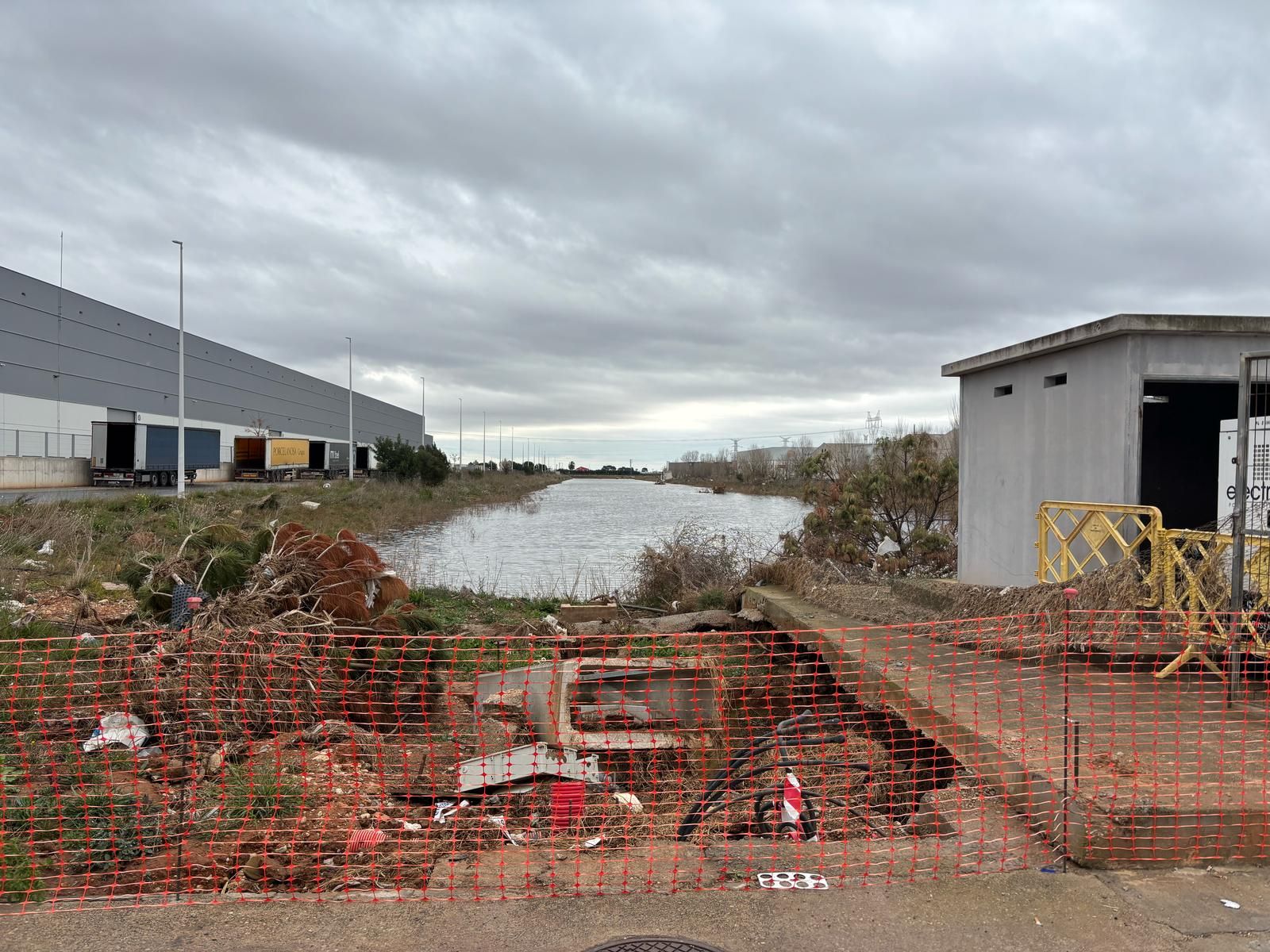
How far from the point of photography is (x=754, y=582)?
48.4 ft

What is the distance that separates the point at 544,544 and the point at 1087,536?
72.3 ft

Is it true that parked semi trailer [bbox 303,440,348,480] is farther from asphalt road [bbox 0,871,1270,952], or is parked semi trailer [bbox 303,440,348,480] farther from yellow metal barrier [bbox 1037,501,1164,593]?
asphalt road [bbox 0,871,1270,952]

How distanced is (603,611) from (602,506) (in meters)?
46.0

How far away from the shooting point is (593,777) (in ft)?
20.0

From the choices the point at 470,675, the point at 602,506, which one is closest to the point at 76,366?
the point at 602,506

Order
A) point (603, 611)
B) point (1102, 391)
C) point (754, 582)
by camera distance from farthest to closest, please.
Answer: point (754, 582) → point (603, 611) → point (1102, 391)

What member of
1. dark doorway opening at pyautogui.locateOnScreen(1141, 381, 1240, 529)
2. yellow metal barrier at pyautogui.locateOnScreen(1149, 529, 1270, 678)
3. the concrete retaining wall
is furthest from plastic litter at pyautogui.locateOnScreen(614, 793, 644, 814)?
the concrete retaining wall

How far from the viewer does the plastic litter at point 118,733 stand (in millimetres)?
6008

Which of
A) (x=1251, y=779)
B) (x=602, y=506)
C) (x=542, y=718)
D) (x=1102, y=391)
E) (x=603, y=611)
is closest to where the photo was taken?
(x=1251, y=779)

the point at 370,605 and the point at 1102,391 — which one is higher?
the point at 1102,391

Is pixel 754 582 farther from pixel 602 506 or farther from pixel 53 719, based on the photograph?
pixel 602 506

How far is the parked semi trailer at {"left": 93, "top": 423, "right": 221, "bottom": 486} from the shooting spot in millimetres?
39938

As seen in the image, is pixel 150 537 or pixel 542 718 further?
pixel 150 537

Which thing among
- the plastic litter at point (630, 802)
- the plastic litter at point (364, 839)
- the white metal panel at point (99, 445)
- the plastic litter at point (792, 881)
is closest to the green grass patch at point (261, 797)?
the plastic litter at point (364, 839)
